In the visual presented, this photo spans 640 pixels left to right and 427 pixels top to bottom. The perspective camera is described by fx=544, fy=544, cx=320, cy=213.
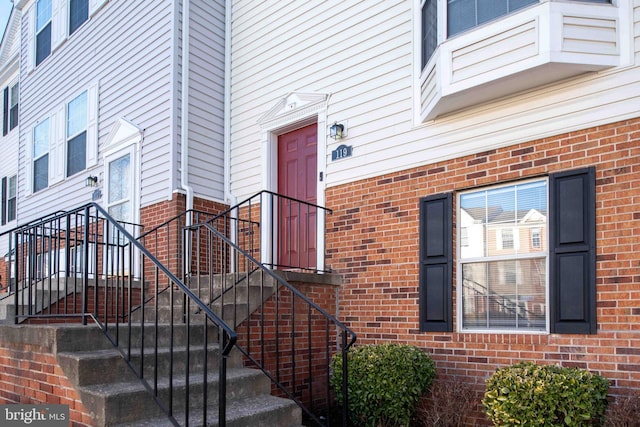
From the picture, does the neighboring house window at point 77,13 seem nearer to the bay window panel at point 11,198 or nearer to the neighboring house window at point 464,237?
the bay window panel at point 11,198

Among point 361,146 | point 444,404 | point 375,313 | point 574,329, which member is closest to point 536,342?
point 574,329

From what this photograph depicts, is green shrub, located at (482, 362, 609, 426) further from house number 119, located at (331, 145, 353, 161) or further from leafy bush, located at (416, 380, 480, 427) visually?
house number 119, located at (331, 145, 353, 161)

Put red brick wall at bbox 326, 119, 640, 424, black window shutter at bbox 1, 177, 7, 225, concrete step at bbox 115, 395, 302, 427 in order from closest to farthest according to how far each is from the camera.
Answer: concrete step at bbox 115, 395, 302, 427, red brick wall at bbox 326, 119, 640, 424, black window shutter at bbox 1, 177, 7, 225

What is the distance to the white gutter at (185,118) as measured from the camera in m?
7.38

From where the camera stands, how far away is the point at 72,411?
12.1 feet

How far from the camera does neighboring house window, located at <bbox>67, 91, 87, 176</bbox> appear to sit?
9.51m

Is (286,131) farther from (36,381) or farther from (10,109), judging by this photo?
(10,109)

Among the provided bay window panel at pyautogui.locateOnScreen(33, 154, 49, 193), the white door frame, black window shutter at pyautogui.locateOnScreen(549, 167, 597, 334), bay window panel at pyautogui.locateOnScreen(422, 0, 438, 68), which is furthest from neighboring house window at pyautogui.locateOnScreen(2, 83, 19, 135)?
black window shutter at pyautogui.locateOnScreen(549, 167, 597, 334)

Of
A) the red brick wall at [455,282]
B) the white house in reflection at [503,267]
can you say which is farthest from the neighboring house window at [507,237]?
the red brick wall at [455,282]

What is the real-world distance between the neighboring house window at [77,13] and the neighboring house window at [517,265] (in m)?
7.61

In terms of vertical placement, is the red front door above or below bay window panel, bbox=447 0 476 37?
below

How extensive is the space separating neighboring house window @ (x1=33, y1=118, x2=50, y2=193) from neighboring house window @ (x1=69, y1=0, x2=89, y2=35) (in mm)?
1924

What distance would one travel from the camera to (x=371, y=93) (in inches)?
244

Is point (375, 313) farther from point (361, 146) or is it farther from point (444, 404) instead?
point (361, 146)
